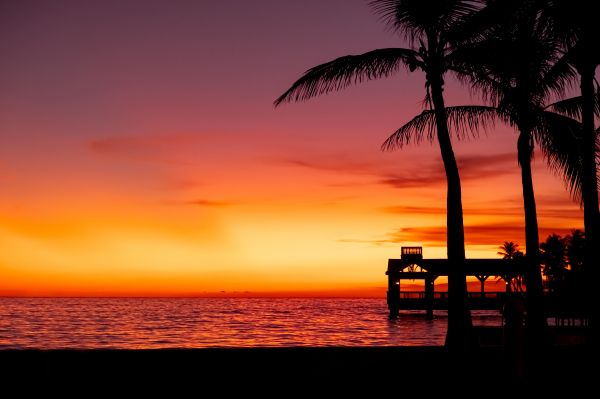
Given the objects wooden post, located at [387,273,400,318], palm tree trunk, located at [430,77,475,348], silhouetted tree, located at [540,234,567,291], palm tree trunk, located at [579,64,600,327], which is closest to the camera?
palm tree trunk, located at [579,64,600,327]

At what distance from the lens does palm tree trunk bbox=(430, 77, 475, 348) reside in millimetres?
15211

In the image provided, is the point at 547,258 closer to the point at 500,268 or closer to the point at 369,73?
the point at 500,268

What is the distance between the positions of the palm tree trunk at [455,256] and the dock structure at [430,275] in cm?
4408

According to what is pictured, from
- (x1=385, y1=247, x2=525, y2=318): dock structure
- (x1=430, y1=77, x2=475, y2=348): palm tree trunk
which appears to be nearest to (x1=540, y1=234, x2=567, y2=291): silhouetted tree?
(x1=385, y1=247, x2=525, y2=318): dock structure

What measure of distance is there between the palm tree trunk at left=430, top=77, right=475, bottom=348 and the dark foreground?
551 millimetres

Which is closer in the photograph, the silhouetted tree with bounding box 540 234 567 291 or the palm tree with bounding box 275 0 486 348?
the palm tree with bounding box 275 0 486 348

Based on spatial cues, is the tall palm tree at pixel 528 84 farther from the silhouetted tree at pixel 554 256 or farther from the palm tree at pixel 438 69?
the silhouetted tree at pixel 554 256

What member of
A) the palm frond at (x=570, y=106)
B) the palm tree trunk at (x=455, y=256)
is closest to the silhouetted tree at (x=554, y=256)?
the palm frond at (x=570, y=106)

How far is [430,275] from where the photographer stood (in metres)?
65.1

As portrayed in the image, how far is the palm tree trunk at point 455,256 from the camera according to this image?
1521 cm

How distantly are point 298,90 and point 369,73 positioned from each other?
70.1 inches

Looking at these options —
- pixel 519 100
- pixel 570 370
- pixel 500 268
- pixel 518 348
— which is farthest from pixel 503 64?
pixel 500 268

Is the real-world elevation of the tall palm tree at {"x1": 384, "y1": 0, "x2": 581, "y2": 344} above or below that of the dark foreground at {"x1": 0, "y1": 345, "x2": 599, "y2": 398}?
above

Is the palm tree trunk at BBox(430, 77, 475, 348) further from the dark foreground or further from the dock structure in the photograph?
the dock structure
